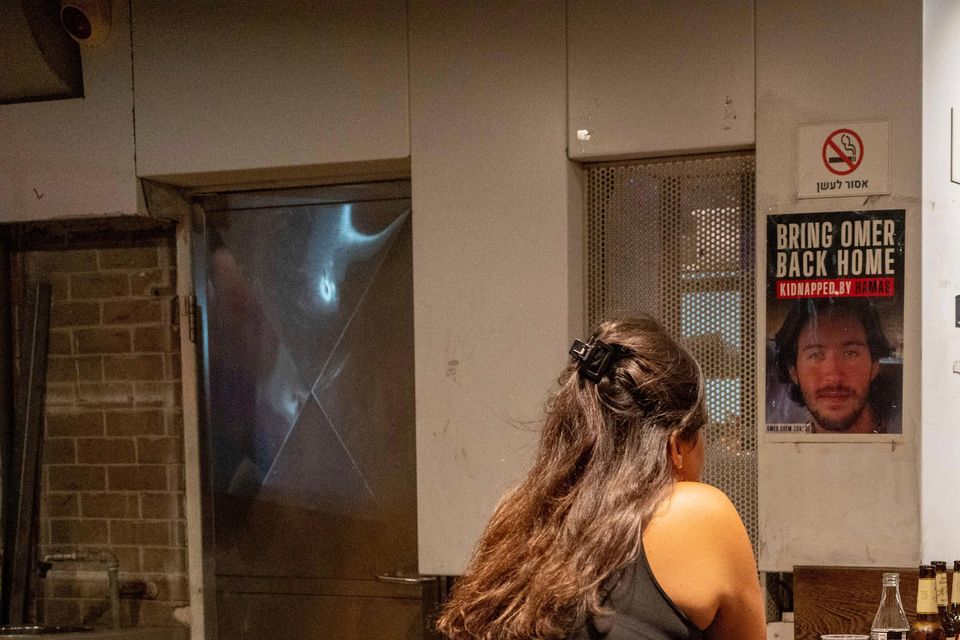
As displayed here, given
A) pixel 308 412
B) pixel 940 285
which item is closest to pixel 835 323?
pixel 940 285

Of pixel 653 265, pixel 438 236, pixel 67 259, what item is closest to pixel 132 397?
pixel 67 259

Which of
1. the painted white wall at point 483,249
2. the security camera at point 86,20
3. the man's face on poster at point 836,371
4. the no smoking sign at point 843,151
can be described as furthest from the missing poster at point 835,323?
the security camera at point 86,20

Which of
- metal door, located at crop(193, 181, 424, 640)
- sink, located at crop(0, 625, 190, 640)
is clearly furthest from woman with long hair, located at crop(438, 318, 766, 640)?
sink, located at crop(0, 625, 190, 640)

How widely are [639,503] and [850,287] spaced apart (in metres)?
1.58

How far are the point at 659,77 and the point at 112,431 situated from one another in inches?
96.7

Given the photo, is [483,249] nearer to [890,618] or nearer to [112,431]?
[890,618]

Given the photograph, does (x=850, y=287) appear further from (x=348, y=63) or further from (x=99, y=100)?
(x=99, y=100)

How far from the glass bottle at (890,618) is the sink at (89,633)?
8.07ft

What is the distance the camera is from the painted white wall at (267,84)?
3.58 metres

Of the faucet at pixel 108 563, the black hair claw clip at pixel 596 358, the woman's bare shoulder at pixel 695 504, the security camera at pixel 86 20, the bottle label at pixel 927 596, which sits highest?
Result: the security camera at pixel 86 20

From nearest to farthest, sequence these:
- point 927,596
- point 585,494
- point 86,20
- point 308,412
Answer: point 585,494 → point 927,596 → point 86,20 → point 308,412

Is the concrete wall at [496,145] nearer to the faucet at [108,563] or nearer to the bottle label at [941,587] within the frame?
the bottle label at [941,587]

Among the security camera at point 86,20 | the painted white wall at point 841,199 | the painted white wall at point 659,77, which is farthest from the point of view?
the security camera at point 86,20

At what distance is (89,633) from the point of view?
393 cm
